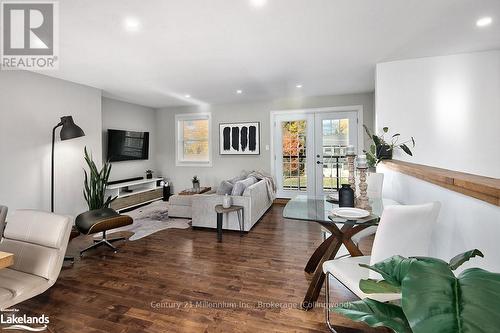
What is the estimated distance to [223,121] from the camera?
242 inches

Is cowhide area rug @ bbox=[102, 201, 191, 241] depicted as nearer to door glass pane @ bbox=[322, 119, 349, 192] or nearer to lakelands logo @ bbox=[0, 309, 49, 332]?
lakelands logo @ bbox=[0, 309, 49, 332]

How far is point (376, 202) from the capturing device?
2307mm

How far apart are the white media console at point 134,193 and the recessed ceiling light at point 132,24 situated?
3117 mm

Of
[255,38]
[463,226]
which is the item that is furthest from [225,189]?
[463,226]

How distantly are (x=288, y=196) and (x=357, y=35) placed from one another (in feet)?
12.8

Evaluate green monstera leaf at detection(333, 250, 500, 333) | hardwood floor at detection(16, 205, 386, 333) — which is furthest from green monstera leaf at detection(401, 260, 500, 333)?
→ hardwood floor at detection(16, 205, 386, 333)

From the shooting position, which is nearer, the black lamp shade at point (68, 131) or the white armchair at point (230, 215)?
the black lamp shade at point (68, 131)

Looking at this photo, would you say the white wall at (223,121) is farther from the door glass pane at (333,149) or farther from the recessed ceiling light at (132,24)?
the recessed ceiling light at (132,24)

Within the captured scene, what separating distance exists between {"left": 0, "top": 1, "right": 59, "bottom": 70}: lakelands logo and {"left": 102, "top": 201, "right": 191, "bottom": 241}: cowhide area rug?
258 cm

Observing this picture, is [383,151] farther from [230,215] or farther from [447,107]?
[230,215]

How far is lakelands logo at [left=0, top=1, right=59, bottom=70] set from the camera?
6.81 ft

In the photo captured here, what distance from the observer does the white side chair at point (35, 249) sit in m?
1.66

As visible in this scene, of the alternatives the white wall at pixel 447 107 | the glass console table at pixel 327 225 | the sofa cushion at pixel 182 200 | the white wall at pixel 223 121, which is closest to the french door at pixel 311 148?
the white wall at pixel 223 121

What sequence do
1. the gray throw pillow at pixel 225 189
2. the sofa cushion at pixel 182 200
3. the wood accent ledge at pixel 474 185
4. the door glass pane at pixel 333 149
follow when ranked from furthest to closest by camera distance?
the door glass pane at pixel 333 149, the sofa cushion at pixel 182 200, the gray throw pillow at pixel 225 189, the wood accent ledge at pixel 474 185
